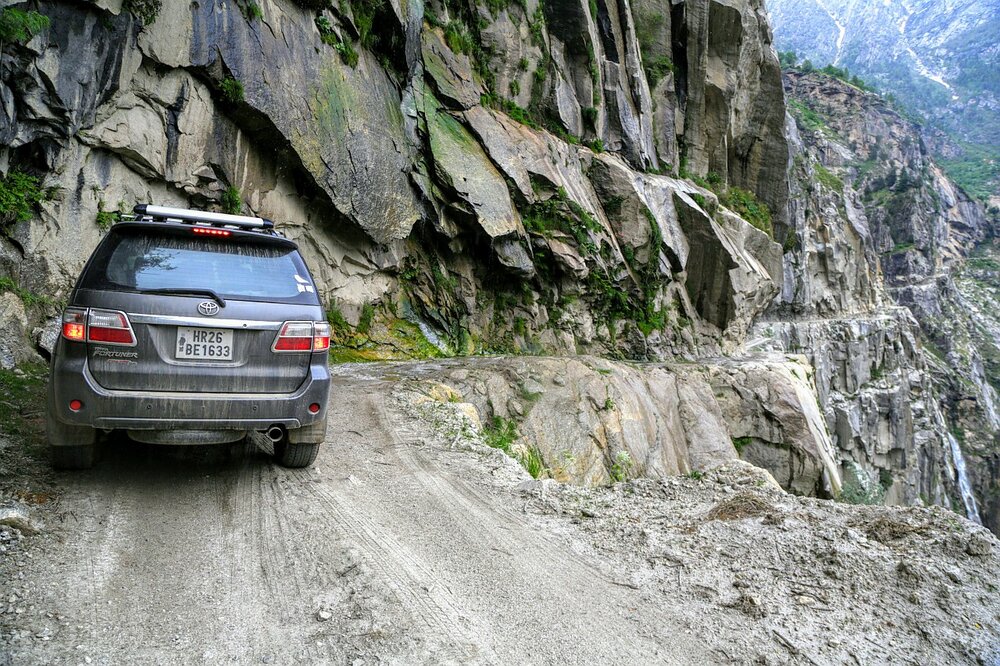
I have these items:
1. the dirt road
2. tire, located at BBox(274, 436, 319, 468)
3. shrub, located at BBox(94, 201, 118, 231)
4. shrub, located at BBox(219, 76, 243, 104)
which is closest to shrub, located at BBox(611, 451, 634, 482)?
the dirt road

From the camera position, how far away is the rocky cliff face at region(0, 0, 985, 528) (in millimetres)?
9016

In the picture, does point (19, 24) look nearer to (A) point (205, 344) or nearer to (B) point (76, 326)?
(B) point (76, 326)

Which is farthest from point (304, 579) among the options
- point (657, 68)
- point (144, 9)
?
point (657, 68)

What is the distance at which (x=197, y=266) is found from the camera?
4.09 meters

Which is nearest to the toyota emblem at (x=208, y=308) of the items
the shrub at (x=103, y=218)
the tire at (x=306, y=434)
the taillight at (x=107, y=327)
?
the taillight at (x=107, y=327)

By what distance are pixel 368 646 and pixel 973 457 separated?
78.7 m

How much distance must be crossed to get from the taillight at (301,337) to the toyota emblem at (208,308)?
427 mm

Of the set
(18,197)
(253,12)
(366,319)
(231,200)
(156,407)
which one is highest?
(253,12)

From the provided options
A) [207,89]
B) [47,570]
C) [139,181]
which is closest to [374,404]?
[47,570]

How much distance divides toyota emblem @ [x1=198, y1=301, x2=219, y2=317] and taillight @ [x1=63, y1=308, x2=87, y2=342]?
668 millimetres

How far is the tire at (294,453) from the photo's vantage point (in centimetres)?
488

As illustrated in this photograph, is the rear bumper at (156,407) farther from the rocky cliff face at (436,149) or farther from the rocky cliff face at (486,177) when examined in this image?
the rocky cliff face at (436,149)

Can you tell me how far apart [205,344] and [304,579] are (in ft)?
5.42

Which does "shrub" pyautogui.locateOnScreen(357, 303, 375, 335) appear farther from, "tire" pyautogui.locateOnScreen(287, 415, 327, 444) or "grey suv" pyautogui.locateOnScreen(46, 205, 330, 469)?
"grey suv" pyautogui.locateOnScreen(46, 205, 330, 469)
